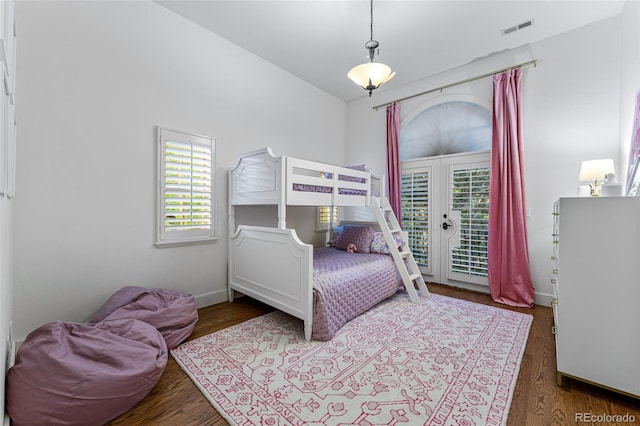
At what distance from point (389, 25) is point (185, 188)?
278 cm

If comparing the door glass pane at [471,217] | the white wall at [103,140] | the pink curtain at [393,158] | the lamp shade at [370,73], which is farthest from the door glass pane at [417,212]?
the white wall at [103,140]

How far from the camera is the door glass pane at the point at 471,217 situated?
362 cm

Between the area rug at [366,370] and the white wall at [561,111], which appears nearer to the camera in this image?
the area rug at [366,370]

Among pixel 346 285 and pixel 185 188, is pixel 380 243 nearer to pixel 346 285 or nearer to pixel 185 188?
pixel 346 285

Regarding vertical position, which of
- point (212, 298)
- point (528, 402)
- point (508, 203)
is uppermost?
point (508, 203)

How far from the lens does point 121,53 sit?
2498 millimetres

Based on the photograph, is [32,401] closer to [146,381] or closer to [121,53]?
[146,381]

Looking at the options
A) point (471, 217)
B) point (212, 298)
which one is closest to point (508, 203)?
point (471, 217)

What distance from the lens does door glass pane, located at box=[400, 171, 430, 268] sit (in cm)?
416

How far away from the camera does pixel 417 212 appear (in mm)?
4227

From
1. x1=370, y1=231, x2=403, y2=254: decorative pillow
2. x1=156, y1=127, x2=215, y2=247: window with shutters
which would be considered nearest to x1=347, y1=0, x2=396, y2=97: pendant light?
x1=156, y1=127, x2=215, y2=247: window with shutters

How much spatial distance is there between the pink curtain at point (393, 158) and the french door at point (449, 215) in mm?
145

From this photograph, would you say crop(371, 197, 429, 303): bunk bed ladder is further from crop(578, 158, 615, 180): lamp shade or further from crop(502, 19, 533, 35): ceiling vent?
crop(502, 19, 533, 35): ceiling vent

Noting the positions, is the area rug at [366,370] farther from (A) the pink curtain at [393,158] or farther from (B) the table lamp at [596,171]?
(A) the pink curtain at [393,158]
